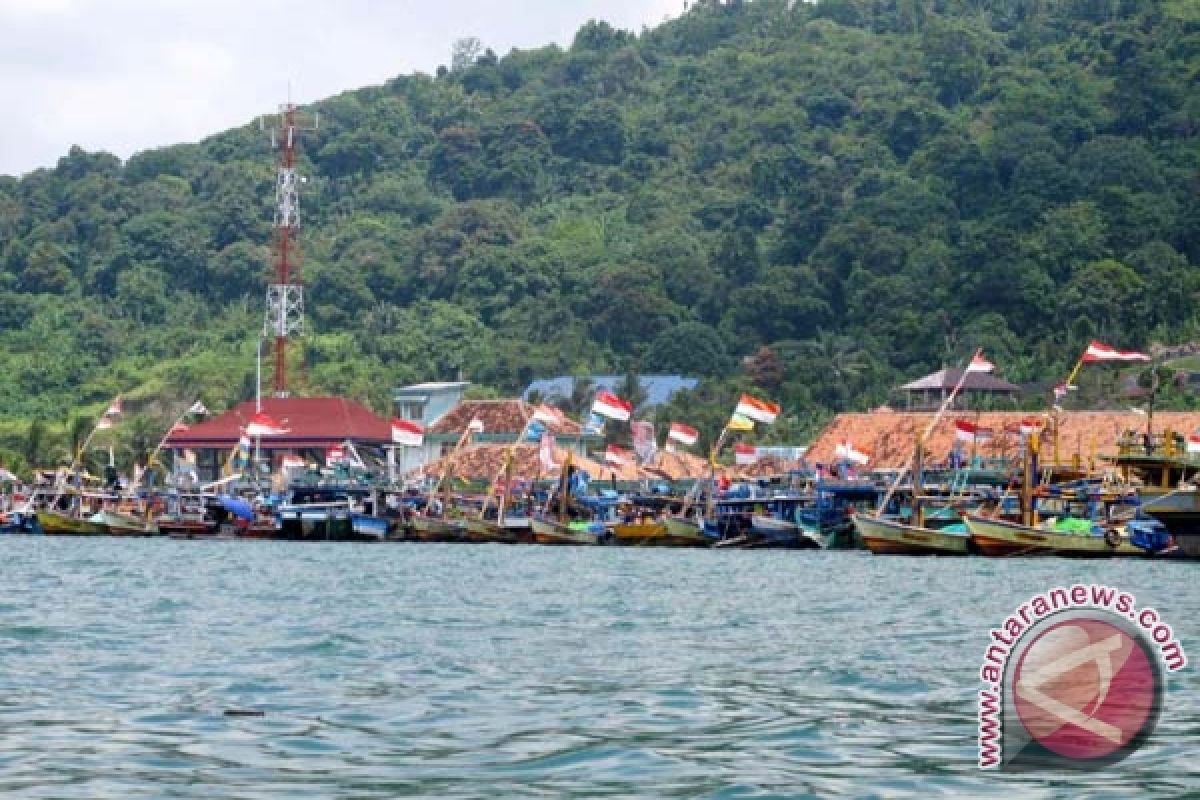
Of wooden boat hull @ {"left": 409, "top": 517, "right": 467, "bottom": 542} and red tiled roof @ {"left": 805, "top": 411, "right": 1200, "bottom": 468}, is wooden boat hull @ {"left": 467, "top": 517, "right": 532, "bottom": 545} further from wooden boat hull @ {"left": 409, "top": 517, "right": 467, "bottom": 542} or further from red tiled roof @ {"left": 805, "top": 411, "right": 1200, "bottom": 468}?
red tiled roof @ {"left": 805, "top": 411, "right": 1200, "bottom": 468}

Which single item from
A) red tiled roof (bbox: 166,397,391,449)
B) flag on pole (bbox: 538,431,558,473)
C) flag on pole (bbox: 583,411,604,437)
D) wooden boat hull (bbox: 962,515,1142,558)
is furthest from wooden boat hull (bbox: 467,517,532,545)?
red tiled roof (bbox: 166,397,391,449)

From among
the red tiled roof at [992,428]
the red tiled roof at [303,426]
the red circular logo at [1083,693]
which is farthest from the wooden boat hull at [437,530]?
the red circular logo at [1083,693]

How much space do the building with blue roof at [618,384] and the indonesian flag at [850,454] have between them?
31.3 metres

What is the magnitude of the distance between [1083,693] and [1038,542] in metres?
47.3

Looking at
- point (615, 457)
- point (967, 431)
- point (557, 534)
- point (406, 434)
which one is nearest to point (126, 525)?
point (406, 434)

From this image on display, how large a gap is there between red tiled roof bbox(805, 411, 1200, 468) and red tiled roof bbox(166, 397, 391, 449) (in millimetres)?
23456

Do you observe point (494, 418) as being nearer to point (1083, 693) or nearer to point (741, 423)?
point (741, 423)

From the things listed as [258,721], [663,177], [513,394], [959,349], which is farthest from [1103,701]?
[663,177]

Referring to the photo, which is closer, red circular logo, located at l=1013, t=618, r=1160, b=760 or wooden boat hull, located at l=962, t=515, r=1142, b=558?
red circular logo, located at l=1013, t=618, r=1160, b=760

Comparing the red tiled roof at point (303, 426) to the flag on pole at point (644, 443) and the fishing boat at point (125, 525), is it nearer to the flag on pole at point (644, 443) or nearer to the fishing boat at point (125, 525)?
the fishing boat at point (125, 525)

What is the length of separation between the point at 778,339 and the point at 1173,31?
42831 millimetres

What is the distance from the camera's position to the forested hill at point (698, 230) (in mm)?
121125

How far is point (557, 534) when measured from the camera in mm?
81688

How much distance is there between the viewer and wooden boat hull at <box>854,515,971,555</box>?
68.7m
